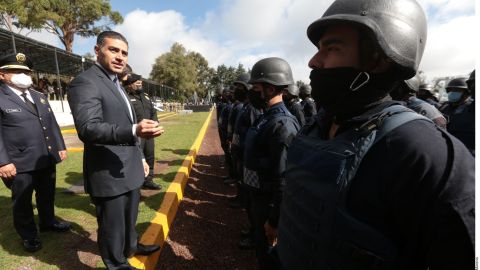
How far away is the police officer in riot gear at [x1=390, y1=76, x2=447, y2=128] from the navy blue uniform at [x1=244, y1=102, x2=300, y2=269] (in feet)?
5.72

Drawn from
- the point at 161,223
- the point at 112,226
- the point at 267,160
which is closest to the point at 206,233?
the point at 161,223

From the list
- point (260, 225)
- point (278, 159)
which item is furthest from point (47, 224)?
point (278, 159)

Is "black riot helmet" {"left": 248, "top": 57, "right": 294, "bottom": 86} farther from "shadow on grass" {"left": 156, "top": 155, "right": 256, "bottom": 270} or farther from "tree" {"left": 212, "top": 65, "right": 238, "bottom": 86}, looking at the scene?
"tree" {"left": 212, "top": 65, "right": 238, "bottom": 86}

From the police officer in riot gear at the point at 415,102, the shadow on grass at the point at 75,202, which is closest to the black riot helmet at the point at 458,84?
the police officer in riot gear at the point at 415,102

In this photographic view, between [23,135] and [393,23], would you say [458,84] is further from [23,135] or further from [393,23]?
[23,135]

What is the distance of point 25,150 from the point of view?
3566mm

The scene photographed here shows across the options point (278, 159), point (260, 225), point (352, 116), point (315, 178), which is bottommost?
point (260, 225)

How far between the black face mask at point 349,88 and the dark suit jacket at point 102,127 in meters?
1.60

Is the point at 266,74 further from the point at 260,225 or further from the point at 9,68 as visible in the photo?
the point at 9,68

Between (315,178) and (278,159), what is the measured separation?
1.38m

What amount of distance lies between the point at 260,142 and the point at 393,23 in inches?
68.6

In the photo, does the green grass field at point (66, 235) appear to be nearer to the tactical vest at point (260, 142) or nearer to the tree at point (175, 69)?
the tactical vest at point (260, 142)

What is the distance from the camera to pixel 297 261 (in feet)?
4.26

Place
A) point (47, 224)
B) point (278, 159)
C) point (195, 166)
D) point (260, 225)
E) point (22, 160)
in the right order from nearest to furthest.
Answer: point (278, 159)
point (260, 225)
point (22, 160)
point (47, 224)
point (195, 166)
